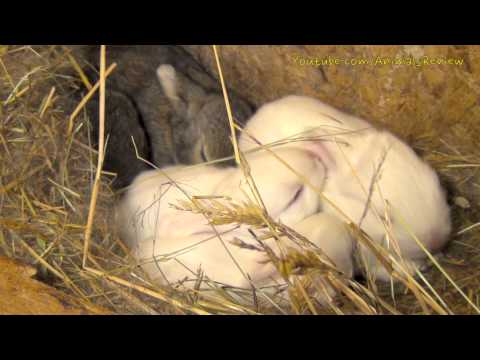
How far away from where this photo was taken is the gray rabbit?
117 inches

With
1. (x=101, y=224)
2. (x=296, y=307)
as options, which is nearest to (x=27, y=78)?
(x=101, y=224)

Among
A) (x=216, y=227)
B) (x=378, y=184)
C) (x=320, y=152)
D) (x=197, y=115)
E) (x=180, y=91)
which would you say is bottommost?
(x=216, y=227)

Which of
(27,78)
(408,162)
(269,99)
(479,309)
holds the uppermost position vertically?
(27,78)

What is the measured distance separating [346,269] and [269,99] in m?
1.53

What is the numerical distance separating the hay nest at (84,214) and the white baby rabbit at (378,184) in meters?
0.19

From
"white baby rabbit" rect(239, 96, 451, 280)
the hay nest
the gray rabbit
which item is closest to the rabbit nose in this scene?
"white baby rabbit" rect(239, 96, 451, 280)

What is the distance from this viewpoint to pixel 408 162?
93.5 inches

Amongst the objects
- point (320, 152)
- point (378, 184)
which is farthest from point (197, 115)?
point (378, 184)

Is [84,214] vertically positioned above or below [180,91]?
below

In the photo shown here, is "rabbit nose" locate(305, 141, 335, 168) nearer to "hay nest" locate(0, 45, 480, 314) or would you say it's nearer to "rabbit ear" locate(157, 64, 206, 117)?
"hay nest" locate(0, 45, 480, 314)

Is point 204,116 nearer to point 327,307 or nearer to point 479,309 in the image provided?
point 327,307

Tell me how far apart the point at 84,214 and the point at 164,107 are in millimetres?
1110

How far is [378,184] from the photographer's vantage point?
231cm

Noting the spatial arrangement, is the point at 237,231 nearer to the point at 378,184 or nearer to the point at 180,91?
the point at 378,184
